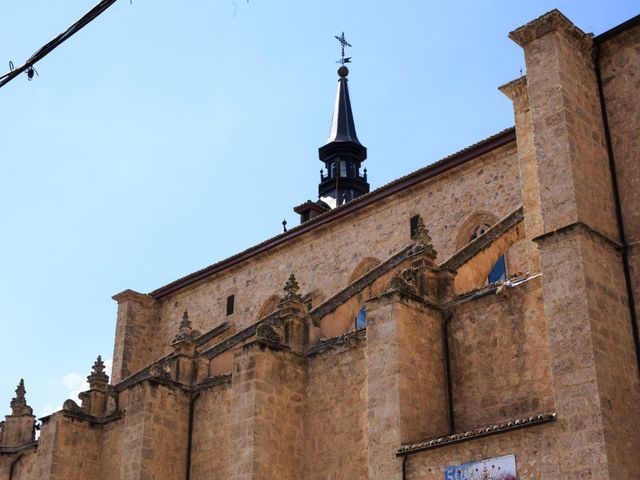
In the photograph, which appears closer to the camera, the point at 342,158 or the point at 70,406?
the point at 70,406

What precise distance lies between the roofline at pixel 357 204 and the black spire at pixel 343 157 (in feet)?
54.5

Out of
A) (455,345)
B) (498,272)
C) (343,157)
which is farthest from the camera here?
(343,157)

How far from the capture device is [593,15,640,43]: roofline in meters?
17.3

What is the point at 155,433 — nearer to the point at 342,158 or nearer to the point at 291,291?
the point at 291,291

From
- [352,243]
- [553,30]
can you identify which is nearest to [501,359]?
[553,30]

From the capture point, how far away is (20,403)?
2995 centimetres

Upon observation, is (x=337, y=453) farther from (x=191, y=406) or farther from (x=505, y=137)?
(x=505, y=137)

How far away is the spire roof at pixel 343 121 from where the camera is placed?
50.1 meters

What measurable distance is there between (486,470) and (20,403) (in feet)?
60.4

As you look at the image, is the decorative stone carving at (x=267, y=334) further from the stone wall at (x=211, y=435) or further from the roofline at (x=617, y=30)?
the roofline at (x=617, y=30)

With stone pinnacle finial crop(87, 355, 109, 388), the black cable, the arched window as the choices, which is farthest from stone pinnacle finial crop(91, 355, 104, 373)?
the black cable

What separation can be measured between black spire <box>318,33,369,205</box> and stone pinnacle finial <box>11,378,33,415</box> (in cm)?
2067

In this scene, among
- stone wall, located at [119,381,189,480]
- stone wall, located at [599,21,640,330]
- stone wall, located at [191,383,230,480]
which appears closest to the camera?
stone wall, located at [599,21,640,330]

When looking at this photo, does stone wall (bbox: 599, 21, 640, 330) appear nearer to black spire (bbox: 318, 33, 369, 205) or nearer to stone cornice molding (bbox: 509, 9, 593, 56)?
stone cornice molding (bbox: 509, 9, 593, 56)
